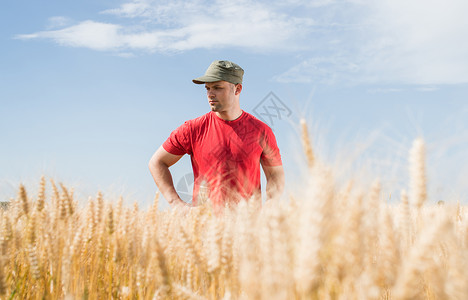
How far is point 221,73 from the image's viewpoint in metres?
4.54

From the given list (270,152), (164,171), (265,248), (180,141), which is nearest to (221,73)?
(180,141)

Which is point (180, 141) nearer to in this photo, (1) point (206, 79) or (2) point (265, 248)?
(1) point (206, 79)

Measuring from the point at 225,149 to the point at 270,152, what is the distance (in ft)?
2.18

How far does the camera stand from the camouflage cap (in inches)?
177

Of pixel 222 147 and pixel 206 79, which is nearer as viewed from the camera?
pixel 206 79

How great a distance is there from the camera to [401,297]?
1022mm

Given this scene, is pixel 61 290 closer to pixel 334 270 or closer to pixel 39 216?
pixel 39 216

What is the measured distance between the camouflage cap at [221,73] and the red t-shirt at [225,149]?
20.5 inches

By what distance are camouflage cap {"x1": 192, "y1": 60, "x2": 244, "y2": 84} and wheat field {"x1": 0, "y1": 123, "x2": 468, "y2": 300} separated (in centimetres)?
218

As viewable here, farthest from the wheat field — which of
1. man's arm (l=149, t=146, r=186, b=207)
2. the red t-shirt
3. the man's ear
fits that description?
the man's ear

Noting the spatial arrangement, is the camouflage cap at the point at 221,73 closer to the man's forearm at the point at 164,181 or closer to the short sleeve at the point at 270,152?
the short sleeve at the point at 270,152

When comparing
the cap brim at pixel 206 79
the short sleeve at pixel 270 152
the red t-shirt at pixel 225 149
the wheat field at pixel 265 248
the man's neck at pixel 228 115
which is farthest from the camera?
the short sleeve at pixel 270 152

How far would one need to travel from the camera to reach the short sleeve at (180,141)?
488 cm

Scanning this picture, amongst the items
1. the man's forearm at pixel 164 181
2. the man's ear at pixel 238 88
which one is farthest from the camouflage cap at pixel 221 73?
the man's forearm at pixel 164 181
